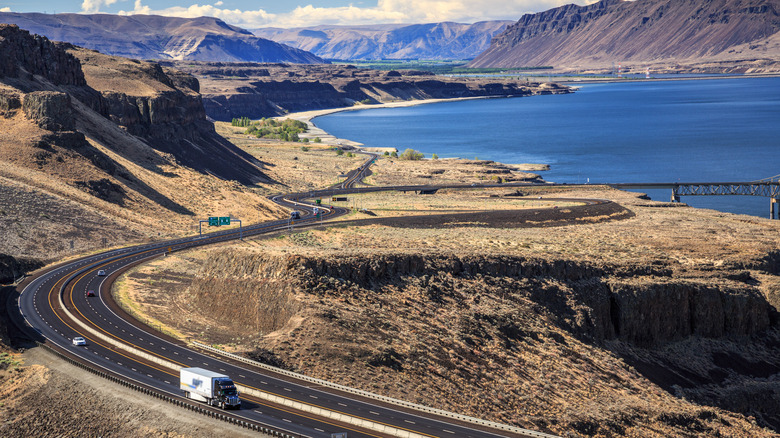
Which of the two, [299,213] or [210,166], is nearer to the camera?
[299,213]

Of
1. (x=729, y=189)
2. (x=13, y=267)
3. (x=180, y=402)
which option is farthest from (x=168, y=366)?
(x=729, y=189)

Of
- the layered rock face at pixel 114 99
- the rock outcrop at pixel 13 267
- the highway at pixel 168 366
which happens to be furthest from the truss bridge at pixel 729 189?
the rock outcrop at pixel 13 267

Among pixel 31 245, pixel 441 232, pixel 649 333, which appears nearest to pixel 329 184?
pixel 441 232

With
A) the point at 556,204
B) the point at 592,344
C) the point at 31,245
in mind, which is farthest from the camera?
the point at 556,204

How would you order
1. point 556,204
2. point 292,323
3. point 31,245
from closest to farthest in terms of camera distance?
point 292,323, point 31,245, point 556,204

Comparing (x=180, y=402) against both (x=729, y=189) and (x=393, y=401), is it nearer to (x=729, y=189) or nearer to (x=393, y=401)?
(x=393, y=401)

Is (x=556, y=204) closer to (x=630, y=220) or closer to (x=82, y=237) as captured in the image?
(x=630, y=220)

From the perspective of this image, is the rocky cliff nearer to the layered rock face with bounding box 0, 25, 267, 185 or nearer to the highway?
the highway
